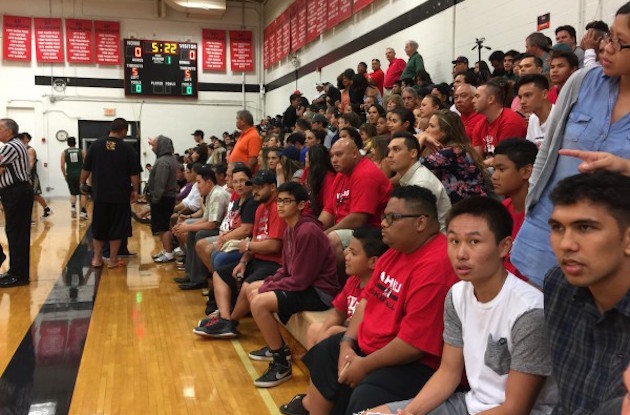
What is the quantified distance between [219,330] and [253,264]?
55cm

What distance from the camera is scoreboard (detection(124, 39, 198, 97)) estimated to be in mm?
15352

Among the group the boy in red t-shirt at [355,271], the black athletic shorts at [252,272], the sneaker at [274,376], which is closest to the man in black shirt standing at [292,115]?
the black athletic shorts at [252,272]

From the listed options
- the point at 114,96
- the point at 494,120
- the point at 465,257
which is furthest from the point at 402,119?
the point at 114,96

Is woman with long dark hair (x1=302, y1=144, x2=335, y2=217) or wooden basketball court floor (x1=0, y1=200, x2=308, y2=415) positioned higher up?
woman with long dark hair (x1=302, y1=144, x2=335, y2=217)

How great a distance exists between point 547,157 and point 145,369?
112 inches

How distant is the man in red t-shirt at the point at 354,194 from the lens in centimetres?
389

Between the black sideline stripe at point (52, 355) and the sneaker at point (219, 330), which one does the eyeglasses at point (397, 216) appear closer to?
the black sideline stripe at point (52, 355)

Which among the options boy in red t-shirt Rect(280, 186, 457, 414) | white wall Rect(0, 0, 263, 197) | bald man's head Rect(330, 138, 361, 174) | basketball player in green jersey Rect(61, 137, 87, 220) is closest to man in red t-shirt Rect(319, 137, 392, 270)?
bald man's head Rect(330, 138, 361, 174)

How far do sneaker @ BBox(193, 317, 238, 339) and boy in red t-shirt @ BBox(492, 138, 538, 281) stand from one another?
2365mm

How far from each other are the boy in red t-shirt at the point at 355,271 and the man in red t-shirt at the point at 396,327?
11.1 inches

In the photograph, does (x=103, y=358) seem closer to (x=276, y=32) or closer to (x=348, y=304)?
(x=348, y=304)

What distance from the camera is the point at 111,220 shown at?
648 centimetres

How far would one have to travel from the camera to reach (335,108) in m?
8.63

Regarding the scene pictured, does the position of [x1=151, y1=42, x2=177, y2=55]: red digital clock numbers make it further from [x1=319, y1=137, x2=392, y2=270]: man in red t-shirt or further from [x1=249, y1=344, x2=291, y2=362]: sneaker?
[x1=249, y1=344, x2=291, y2=362]: sneaker
